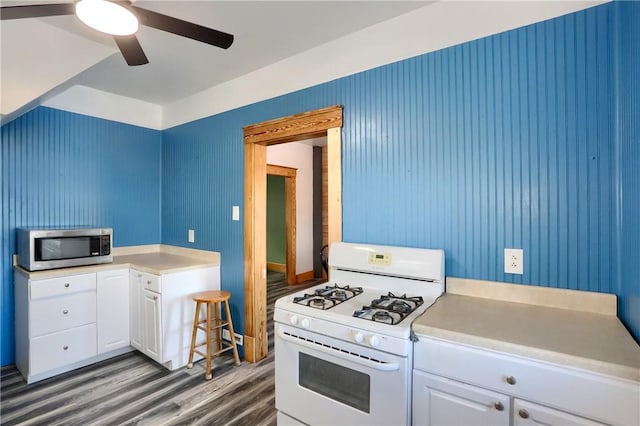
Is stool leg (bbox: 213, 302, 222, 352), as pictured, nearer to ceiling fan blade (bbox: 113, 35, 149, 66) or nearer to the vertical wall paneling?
ceiling fan blade (bbox: 113, 35, 149, 66)

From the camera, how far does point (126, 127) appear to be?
3.47 meters

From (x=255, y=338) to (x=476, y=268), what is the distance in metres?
1.98

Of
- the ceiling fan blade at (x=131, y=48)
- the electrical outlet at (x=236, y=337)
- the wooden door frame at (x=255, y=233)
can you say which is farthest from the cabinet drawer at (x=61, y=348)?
the ceiling fan blade at (x=131, y=48)

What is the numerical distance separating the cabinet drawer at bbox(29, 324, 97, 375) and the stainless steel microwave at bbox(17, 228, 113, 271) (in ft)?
1.85

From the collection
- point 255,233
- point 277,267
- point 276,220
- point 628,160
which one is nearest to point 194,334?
point 255,233

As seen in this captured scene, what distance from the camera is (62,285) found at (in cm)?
256

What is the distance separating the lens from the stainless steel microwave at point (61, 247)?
2.50m

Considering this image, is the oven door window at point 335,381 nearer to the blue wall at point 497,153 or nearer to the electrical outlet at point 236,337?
the blue wall at point 497,153

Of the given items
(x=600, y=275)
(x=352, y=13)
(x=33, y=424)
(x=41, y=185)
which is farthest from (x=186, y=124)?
(x=600, y=275)

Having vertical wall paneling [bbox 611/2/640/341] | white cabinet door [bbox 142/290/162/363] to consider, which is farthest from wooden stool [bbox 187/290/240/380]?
vertical wall paneling [bbox 611/2/640/341]

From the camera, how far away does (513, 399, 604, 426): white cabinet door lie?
3.39 ft

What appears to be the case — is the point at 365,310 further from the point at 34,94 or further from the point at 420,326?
the point at 34,94

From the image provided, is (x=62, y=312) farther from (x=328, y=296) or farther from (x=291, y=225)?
(x=291, y=225)

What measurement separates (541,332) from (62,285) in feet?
10.8
